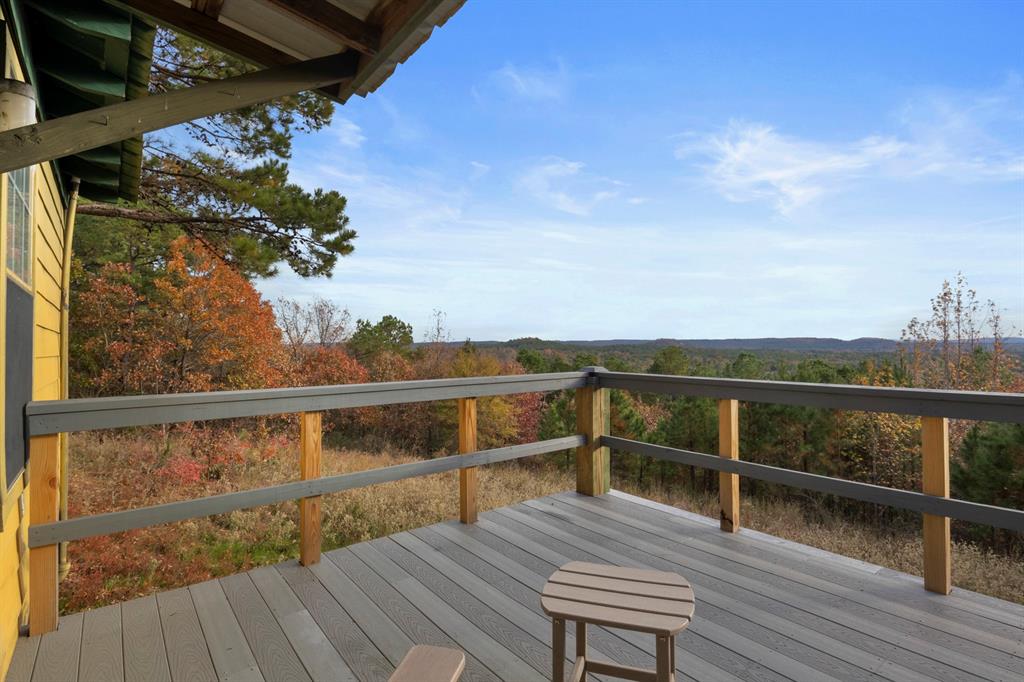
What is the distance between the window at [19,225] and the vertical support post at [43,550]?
0.70 meters

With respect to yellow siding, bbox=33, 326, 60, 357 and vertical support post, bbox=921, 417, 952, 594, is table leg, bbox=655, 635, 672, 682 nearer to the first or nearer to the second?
vertical support post, bbox=921, 417, 952, 594

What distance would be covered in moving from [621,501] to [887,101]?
20.2 meters

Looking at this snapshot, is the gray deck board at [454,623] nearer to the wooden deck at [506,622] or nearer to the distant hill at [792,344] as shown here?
the wooden deck at [506,622]

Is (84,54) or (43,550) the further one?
(84,54)

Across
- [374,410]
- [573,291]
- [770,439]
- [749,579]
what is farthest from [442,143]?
[749,579]

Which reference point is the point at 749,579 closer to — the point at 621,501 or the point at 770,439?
the point at 621,501

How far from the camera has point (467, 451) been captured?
135 inches

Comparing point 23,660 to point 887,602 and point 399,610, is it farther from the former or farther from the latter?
point 887,602

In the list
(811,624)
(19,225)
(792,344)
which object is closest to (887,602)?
(811,624)

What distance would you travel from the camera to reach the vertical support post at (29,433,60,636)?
2.16m

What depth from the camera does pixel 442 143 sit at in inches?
781

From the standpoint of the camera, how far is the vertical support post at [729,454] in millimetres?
3244

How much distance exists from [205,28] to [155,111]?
0.71 metres

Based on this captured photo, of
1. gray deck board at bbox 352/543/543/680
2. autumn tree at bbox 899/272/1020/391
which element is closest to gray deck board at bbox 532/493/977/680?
gray deck board at bbox 352/543/543/680
